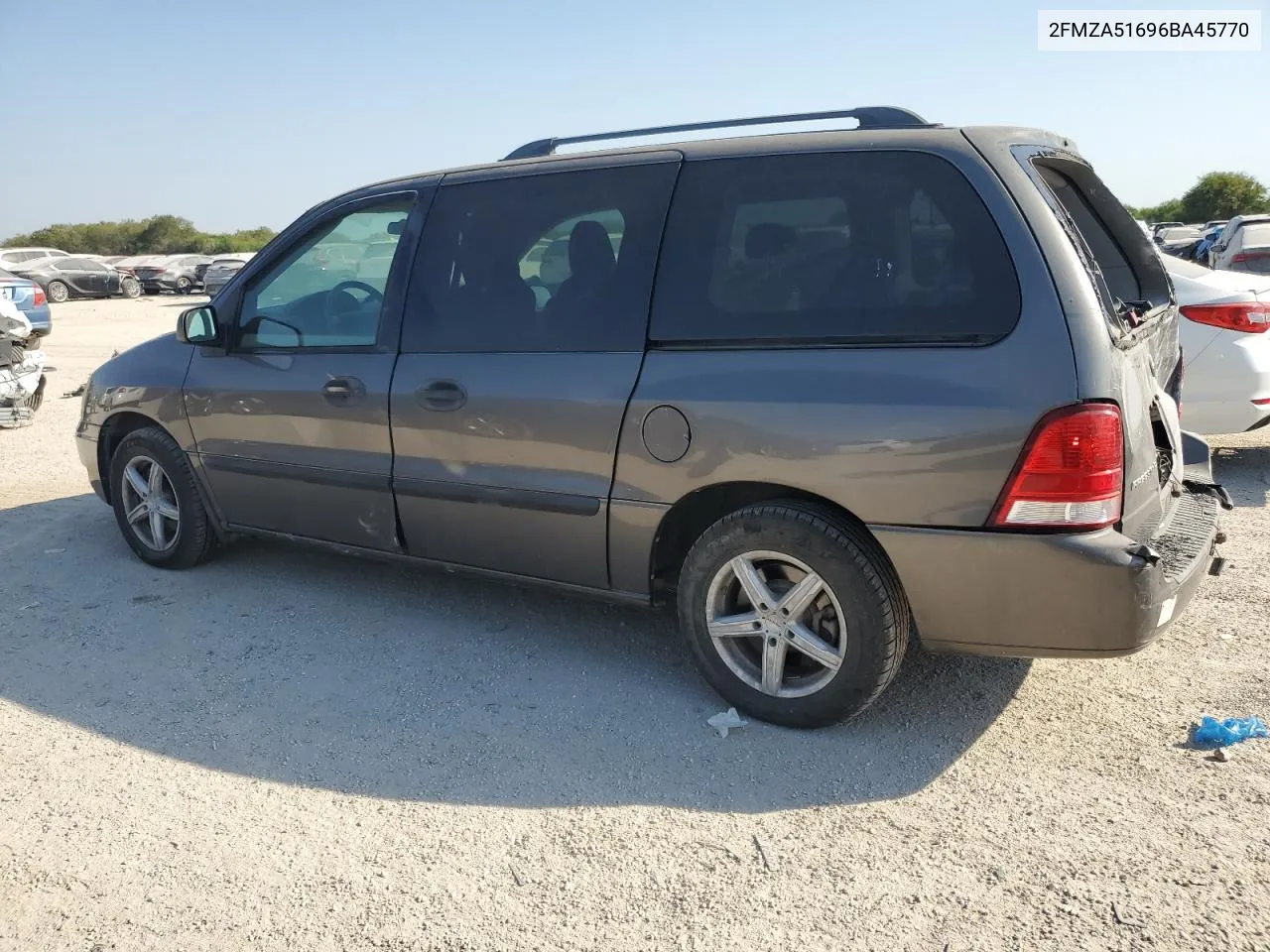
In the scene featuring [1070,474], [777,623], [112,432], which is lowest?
[777,623]

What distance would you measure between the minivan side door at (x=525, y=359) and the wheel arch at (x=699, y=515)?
21 centimetres

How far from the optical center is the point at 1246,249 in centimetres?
1535

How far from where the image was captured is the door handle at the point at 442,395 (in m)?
4.07

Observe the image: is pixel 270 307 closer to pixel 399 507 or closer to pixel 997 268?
pixel 399 507

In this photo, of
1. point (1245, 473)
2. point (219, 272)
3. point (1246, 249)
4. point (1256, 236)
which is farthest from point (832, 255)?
point (219, 272)

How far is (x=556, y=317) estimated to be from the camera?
12.9 feet

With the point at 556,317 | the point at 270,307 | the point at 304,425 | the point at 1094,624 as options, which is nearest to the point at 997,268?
the point at 1094,624

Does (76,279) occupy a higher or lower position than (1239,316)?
higher

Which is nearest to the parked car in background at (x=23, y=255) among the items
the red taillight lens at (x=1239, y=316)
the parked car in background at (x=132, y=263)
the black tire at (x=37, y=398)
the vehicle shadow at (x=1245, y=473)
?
the parked car in background at (x=132, y=263)

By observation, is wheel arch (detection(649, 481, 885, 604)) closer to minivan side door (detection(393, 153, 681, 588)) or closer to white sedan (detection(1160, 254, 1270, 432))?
minivan side door (detection(393, 153, 681, 588))

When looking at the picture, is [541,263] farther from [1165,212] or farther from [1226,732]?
[1165,212]

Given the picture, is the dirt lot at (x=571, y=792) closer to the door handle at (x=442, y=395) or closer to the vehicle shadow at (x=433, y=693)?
the vehicle shadow at (x=433, y=693)

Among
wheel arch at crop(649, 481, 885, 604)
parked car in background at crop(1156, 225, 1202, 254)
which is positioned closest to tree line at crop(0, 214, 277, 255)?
parked car in background at crop(1156, 225, 1202, 254)

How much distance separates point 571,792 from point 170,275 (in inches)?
1482
